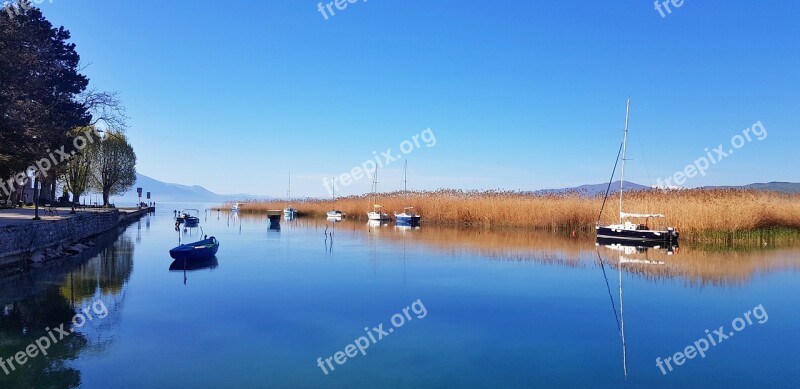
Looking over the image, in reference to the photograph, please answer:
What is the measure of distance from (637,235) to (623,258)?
7.24 metres

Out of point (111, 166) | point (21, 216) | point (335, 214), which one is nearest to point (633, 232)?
point (21, 216)

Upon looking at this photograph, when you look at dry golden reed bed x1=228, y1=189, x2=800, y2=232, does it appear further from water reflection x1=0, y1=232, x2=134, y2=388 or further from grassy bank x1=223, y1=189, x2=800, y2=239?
water reflection x1=0, y1=232, x2=134, y2=388

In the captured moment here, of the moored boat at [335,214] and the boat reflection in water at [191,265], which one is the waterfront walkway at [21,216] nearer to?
the boat reflection in water at [191,265]

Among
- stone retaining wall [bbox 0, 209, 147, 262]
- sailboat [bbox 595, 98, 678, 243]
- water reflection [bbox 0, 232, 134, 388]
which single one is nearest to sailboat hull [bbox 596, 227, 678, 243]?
sailboat [bbox 595, 98, 678, 243]

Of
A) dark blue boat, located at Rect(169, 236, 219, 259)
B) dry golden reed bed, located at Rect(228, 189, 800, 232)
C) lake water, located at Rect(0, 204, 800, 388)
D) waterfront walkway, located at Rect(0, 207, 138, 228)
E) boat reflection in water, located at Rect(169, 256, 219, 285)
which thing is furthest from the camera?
dry golden reed bed, located at Rect(228, 189, 800, 232)

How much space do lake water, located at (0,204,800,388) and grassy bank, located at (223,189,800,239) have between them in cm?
886

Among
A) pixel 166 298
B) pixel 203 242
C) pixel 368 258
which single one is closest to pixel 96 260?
pixel 203 242

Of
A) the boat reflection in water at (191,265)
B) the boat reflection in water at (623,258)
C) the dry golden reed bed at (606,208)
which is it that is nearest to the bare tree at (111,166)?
the dry golden reed bed at (606,208)

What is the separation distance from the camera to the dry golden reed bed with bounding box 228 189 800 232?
3366 cm

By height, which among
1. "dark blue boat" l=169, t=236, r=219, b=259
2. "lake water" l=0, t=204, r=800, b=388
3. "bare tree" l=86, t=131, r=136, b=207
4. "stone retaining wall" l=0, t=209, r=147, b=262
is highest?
"bare tree" l=86, t=131, r=136, b=207

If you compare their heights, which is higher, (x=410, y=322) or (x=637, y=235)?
(x=637, y=235)

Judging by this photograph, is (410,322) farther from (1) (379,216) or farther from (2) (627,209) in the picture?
(1) (379,216)

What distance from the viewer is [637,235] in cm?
3188

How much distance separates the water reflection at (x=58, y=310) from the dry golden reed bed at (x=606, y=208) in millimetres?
31212
